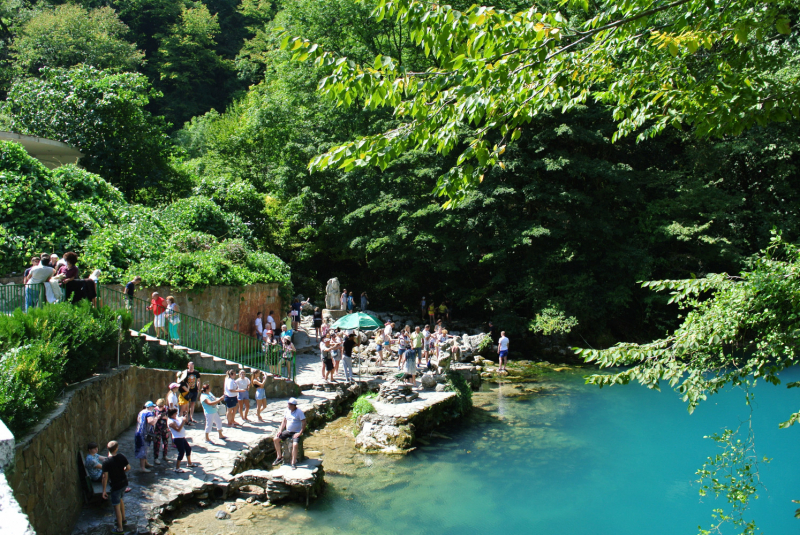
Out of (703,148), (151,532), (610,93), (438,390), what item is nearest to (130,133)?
(438,390)

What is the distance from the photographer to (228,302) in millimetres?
17750

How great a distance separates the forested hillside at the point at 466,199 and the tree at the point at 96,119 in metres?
0.07

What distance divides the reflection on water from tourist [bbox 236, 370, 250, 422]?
1720mm

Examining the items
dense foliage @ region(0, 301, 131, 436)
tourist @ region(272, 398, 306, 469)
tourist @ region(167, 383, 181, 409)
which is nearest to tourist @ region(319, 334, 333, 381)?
tourist @ region(272, 398, 306, 469)

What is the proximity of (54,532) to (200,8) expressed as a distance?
48.4m

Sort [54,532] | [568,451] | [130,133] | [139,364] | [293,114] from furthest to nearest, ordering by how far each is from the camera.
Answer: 1. [293,114]
2. [130,133]
3. [568,451]
4. [139,364]
5. [54,532]

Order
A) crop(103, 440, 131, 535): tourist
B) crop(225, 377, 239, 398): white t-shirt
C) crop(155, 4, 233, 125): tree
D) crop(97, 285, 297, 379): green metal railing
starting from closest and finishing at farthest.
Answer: crop(103, 440, 131, 535): tourist
crop(225, 377, 239, 398): white t-shirt
crop(97, 285, 297, 379): green metal railing
crop(155, 4, 233, 125): tree

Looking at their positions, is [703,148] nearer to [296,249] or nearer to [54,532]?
[296,249]

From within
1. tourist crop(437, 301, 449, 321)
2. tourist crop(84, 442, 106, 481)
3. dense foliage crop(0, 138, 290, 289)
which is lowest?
tourist crop(84, 442, 106, 481)

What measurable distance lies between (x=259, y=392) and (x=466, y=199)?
14.2 m

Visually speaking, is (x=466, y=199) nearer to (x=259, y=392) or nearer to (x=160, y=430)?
(x=259, y=392)

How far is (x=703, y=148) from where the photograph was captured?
2509cm

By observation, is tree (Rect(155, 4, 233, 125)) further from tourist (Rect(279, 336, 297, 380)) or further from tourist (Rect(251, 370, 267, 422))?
tourist (Rect(251, 370, 267, 422))

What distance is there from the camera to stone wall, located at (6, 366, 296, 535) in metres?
6.30
